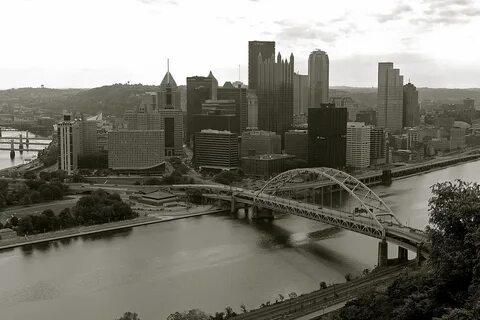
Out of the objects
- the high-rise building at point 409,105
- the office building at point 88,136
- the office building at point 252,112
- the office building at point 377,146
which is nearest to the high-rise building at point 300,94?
the high-rise building at point 409,105

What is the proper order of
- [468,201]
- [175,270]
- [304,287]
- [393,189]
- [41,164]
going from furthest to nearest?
[41,164] → [393,189] → [175,270] → [304,287] → [468,201]

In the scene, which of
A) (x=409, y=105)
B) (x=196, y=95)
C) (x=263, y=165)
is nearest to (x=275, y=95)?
(x=196, y=95)

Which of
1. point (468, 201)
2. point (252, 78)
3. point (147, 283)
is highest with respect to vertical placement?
point (252, 78)

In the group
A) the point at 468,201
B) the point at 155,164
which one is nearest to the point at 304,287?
the point at 468,201

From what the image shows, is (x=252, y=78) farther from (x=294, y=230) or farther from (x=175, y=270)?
(x=175, y=270)

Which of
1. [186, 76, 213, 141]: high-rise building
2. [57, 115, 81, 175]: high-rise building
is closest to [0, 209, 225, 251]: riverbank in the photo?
[57, 115, 81, 175]: high-rise building

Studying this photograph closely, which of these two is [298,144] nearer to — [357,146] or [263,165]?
[357,146]

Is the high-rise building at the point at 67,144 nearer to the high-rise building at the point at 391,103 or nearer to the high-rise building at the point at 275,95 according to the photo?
the high-rise building at the point at 275,95
